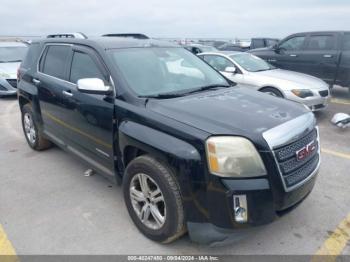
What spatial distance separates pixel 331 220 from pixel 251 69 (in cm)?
500

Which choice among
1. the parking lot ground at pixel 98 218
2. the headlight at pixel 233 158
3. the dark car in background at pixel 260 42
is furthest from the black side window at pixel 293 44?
the dark car in background at pixel 260 42

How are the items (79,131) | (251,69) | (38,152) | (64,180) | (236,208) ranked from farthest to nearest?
(251,69)
(38,152)
(64,180)
(79,131)
(236,208)

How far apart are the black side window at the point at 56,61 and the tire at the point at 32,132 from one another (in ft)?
2.88

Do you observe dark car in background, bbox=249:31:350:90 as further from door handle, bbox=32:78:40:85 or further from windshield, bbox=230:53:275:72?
door handle, bbox=32:78:40:85

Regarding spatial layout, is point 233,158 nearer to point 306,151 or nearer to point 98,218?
point 306,151

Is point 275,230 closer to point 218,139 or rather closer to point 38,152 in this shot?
point 218,139

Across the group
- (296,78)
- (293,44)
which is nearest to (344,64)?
(293,44)

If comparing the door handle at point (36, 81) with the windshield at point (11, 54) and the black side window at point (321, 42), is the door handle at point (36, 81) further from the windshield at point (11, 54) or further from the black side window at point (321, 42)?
the black side window at point (321, 42)

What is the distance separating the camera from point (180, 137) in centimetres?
250

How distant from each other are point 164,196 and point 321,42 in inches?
330

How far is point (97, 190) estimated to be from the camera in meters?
3.88

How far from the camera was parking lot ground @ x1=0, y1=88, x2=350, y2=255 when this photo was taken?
9.34 ft

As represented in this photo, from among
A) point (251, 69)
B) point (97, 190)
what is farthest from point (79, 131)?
point (251, 69)

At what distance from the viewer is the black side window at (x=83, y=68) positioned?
11.4 ft
